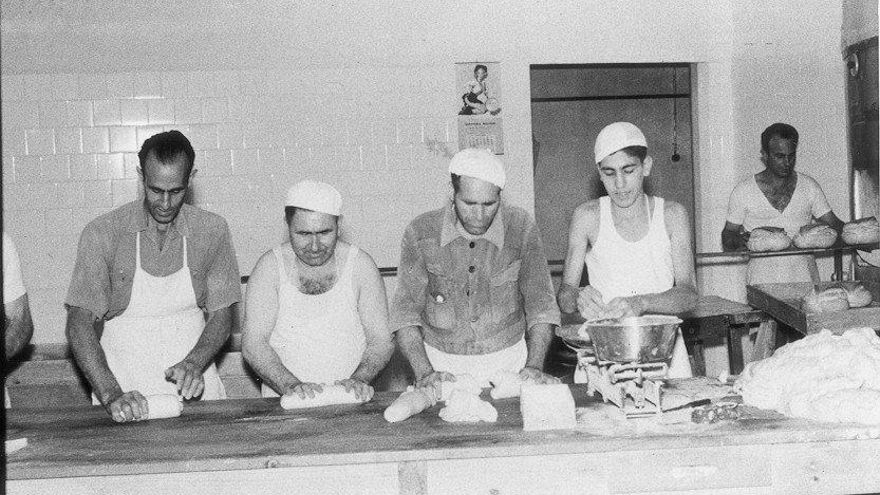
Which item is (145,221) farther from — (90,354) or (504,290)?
(504,290)

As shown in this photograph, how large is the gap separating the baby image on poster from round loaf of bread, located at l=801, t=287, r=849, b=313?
2.91m

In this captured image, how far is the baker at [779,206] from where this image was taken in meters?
5.32

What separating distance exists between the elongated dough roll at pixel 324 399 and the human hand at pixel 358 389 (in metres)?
0.01

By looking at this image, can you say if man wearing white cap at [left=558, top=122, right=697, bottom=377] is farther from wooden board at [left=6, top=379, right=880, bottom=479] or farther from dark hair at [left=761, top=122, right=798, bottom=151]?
dark hair at [left=761, top=122, right=798, bottom=151]

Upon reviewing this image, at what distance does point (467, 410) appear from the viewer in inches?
103

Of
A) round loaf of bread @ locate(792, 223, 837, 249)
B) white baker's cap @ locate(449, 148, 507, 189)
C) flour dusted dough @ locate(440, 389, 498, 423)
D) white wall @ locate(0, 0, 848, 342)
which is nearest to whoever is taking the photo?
flour dusted dough @ locate(440, 389, 498, 423)

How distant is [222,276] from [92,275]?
54 cm

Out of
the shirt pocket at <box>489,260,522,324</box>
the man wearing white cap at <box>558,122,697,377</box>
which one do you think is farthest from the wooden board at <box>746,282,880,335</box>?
the shirt pocket at <box>489,260,522,324</box>

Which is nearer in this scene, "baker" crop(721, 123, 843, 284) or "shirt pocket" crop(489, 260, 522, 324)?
"shirt pocket" crop(489, 260, 522, 324)

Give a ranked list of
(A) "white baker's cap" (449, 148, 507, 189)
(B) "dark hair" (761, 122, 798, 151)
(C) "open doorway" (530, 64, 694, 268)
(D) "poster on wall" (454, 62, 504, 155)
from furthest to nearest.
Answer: (C) "open doorway" (530, 64, 694, 268) < (D) "poster on wall" (454, 62, 504, 155) < (B) "dark hair" (761, 122, 798, 151) < (A) "white baker's cap" (449, 148, 507, 189)

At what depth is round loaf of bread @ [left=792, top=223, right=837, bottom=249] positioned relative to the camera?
497 centimetres

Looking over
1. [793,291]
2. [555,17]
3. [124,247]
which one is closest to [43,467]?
[124,247]

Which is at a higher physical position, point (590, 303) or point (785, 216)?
point (785, 216)

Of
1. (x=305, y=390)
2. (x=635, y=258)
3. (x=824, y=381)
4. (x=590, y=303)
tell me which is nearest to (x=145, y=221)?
(x=305, y=390)
